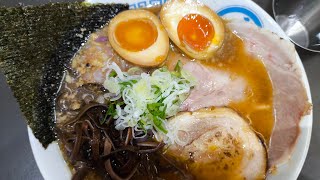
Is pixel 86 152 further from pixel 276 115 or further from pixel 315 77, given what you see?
pixel 315 77

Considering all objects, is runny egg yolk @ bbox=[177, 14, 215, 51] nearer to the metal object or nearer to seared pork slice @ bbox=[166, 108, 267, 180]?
seared pork slice @ bbox=[166, 108, 267, 180]

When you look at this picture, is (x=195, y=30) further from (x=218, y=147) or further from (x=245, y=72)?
(x=218, y=147)

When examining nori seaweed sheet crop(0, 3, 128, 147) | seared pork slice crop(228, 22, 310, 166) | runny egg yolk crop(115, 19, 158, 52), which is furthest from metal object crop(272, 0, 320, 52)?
nori seaweed sheet crop(0, 3, 128, 147)

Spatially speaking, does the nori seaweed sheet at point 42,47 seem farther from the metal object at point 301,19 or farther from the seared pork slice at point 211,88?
the metal object at point 301,19

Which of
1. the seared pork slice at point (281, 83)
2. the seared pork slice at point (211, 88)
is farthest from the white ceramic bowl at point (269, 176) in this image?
the seared pork slice at point (211, 88)

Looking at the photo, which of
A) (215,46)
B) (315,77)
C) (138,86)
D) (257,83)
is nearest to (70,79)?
(138,86)

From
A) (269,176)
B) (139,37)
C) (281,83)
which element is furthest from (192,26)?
(269,176)
